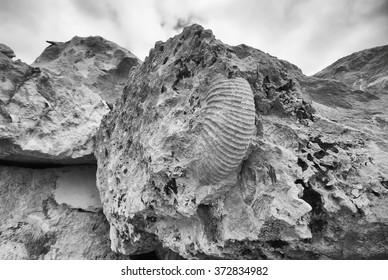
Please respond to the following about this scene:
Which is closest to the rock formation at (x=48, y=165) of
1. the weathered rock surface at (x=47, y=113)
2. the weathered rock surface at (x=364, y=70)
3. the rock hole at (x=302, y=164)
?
the weathered rock surface at (x=47, y=113)

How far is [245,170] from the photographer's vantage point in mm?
2227

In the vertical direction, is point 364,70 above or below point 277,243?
above

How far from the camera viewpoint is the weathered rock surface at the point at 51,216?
3125 millimetres

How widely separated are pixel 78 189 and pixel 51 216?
45 centimetres

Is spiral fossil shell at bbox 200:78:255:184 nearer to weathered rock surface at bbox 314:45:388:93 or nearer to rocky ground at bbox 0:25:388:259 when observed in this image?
rocky ground at bbox 0:25:388:259

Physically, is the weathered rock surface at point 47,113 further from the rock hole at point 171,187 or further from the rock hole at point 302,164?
the rock hole at point 302,164

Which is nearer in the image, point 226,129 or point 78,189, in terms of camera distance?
point 226,129

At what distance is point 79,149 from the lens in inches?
136

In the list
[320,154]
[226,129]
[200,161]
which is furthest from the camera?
[320,154]

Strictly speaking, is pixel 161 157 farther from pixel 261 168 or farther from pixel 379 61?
pixel 379 61

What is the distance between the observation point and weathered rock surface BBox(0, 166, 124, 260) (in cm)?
312

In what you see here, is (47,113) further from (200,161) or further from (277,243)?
(277,243)

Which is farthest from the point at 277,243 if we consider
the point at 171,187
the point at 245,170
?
the point at 171,187
